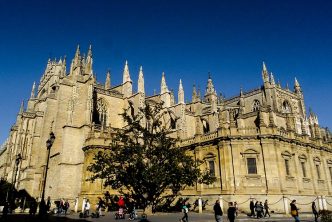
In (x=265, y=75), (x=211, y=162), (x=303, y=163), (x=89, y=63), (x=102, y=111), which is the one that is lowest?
(x=303, y=163)

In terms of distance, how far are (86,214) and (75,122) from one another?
42.9 feet

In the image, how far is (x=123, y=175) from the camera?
20.9 m

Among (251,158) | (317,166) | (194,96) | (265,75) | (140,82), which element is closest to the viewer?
(251,158)

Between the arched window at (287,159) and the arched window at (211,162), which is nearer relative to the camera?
the arched window at (287,159)

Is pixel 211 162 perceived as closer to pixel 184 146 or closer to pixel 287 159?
pixel 184 146

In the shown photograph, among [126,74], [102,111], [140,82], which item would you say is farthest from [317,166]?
[126,74]

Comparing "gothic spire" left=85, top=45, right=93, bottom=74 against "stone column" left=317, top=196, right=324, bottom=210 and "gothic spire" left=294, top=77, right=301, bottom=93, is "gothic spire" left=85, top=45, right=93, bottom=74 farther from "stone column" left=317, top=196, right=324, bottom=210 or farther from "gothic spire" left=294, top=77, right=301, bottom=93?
"gothic spire" left=294, top=77, right=301, bottom=93

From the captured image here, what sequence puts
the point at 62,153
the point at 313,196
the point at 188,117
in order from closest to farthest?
1. the point at 313,196
2. the point at 62,153
3. the point at 188,117

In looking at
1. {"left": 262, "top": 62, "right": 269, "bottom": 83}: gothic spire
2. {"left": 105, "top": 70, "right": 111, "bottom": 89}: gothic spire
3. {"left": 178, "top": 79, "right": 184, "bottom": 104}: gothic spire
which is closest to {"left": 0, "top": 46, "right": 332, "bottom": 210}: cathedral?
{"left": 178, "top": 79, "right": 184, "bottom": 104}: gothic spire

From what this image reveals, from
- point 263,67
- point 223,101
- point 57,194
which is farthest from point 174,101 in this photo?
point 57,194

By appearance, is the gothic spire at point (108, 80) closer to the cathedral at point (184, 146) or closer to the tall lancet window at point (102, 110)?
the cathedral at point (184, 146)

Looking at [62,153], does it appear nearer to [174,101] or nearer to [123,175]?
[123,175]

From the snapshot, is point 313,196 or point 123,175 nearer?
point 123,175

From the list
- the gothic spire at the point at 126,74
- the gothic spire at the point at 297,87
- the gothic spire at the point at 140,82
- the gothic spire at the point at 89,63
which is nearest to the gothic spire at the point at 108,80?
the gothic spire at the point at 126,74
